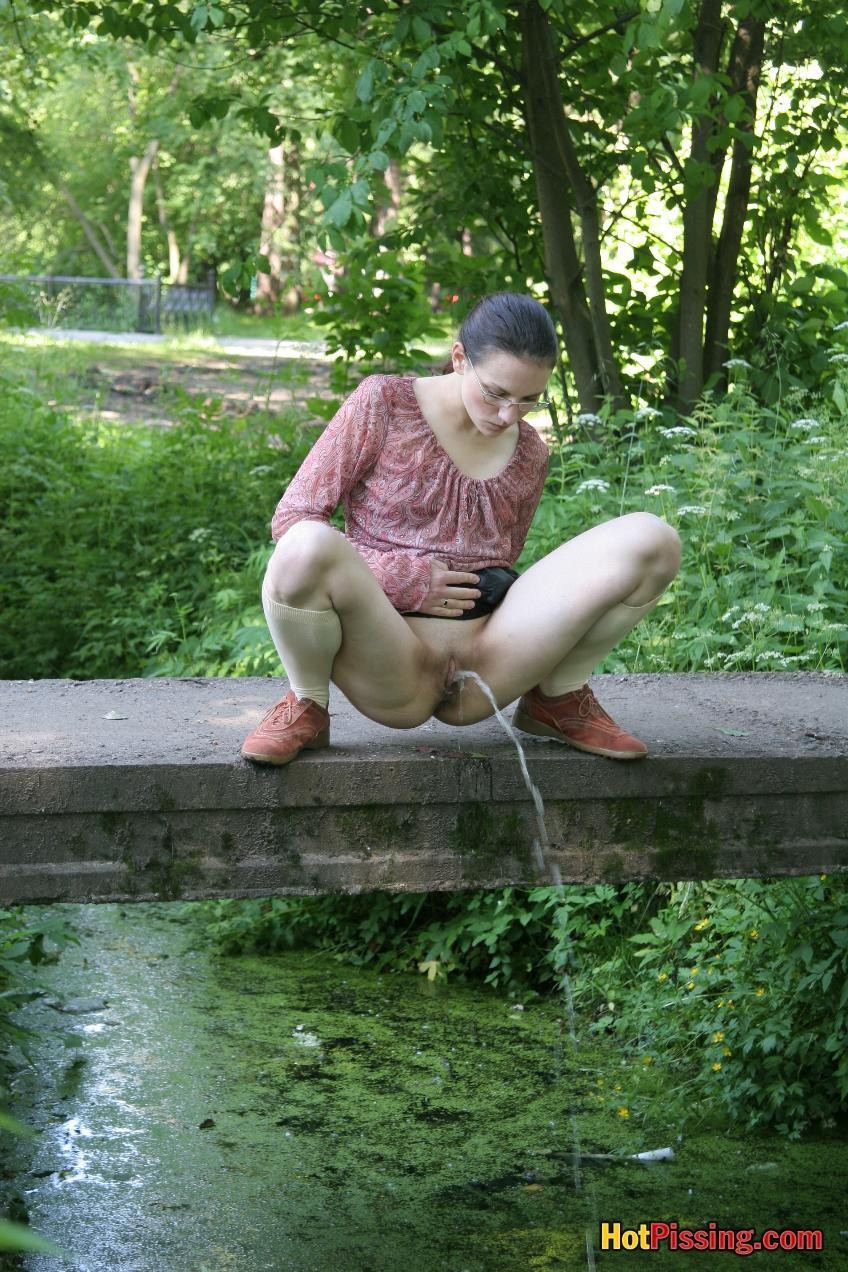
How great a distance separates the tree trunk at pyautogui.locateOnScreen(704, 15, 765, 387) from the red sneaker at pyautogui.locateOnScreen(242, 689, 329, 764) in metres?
4.35

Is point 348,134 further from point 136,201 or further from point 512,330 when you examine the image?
point 136,201

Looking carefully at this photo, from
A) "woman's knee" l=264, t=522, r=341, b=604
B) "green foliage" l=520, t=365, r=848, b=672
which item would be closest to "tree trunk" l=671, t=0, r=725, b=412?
"green foliage" l=520, t=365, r=848, b=672

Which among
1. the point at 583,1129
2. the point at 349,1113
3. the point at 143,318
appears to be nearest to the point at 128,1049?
the point at 349,1113

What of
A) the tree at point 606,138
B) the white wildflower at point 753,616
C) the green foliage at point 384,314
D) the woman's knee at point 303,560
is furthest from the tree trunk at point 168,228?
the woman's knee at point 303,560

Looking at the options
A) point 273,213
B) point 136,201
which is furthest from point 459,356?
point 136,201

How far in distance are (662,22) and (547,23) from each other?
186 cm

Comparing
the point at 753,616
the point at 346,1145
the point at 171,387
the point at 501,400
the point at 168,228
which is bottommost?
the point at 346,1145

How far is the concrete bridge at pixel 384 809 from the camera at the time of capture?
9.32 feet

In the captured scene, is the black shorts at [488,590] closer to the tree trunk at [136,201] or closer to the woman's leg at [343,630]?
the woman's leg at [343,630]

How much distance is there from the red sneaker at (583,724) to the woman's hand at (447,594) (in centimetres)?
26

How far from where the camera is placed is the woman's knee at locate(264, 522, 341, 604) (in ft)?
8.68

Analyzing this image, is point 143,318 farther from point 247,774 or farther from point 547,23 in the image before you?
point 247,774

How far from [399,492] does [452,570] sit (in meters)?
0.19

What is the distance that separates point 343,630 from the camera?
2.80 metres
